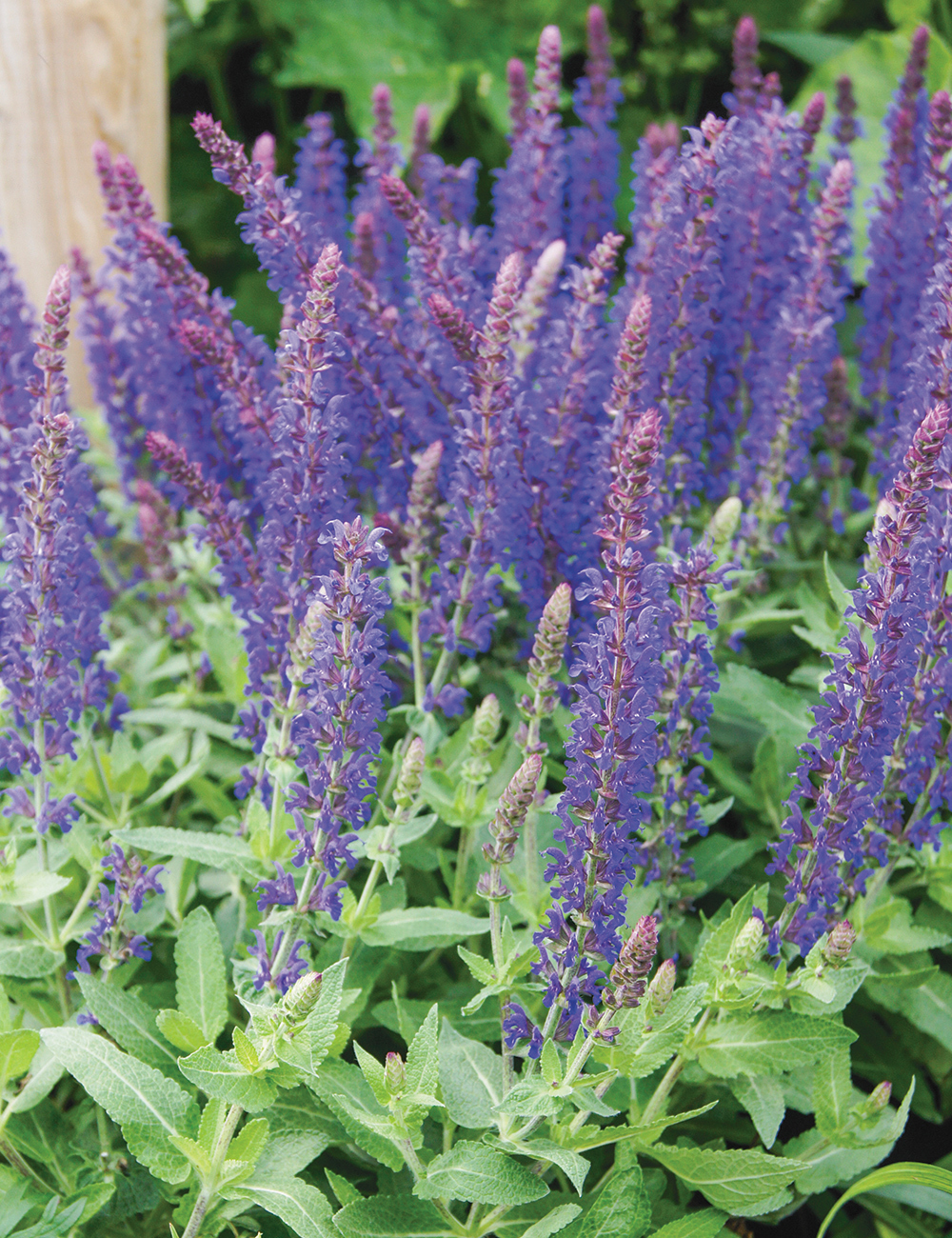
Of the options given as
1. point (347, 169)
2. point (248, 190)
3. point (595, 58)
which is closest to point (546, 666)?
point (248, 190)

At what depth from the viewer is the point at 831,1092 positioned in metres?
1.95

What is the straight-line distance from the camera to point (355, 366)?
7.55ft

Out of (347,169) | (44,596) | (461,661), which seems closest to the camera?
(44,596)

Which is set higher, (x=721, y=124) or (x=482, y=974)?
(x=721, y=124)

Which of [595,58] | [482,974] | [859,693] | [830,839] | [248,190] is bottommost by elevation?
[482,974]

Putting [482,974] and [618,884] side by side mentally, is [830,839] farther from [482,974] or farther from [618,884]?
[482,974]

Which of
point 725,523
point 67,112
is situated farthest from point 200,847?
point 67,112

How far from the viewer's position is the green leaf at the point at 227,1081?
165cm

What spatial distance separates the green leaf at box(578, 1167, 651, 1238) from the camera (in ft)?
5.82

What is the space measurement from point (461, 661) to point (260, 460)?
0.66 m

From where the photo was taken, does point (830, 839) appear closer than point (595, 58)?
Yes

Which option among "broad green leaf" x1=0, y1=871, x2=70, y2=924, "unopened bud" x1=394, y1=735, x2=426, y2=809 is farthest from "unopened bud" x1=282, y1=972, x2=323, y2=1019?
"broad green leaf" x1=0, y1=871, x2=70, y2=924

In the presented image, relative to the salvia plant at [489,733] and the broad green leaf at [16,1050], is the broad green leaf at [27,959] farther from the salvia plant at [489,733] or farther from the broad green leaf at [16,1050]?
the broad green leaf at [16,1050]

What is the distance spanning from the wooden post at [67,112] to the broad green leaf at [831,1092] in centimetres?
322
